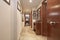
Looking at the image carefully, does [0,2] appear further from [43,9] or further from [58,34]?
[43,9]

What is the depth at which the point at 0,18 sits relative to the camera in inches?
68.5

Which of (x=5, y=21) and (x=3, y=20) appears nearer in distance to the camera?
(x=3, y=20)

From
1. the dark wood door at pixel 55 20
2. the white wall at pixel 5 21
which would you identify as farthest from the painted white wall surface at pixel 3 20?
the dark wood door at pixel 55 20

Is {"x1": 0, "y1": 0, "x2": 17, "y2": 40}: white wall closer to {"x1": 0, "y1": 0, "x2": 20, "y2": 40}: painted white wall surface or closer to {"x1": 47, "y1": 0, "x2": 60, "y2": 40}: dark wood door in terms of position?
{"x1": 0, "y1": 0, "x2": 20, "y2": 40}: painted white wall surface

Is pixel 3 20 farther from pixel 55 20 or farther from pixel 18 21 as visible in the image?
pixel 18 21

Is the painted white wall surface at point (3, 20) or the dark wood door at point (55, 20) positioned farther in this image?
the dark wood door at point (55, 20)

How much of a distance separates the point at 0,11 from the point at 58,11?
1071 mm

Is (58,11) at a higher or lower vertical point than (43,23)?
higher

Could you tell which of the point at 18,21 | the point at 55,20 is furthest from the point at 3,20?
the point at 18,21

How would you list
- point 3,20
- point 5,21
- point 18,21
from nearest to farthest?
point 3,20
point 5,21
point 18,21

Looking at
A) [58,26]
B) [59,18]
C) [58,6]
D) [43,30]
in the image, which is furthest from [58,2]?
[43,30]

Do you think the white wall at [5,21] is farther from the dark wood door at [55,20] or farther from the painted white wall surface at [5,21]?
the dark wood door at [55,20]

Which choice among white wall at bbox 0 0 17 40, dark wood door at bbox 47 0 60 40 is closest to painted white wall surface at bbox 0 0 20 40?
white wall at bbox 0 0 17 40

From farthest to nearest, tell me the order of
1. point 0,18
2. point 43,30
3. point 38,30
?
1. point 38,30
2. point 43,30
3. point 0,18
